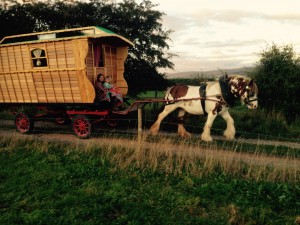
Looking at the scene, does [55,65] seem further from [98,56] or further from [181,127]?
[181,127]

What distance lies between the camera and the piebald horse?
9984mm

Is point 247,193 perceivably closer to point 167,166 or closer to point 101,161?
point 167,166

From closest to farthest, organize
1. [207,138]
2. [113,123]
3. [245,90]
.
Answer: [245,90] < [207,138] < [113,123]

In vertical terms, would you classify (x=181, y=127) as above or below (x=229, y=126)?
below

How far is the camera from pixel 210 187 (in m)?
6.08

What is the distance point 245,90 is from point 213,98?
106cm

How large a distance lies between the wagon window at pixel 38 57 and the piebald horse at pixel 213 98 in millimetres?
4548

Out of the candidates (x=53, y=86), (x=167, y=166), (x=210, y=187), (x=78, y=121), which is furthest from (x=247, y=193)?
(x=53, y=86)

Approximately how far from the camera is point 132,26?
17.5m

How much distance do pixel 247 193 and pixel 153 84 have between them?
12237mm

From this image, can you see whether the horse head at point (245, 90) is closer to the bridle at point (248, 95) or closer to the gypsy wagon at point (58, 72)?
the bridle at point (248, 95)

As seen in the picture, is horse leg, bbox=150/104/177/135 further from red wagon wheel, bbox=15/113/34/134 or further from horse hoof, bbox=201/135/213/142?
red wagon wheel, bbox=15/113/34/134

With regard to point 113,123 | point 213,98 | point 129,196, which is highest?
point 213,98

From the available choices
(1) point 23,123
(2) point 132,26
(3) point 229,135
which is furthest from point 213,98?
(2) point 132,26
